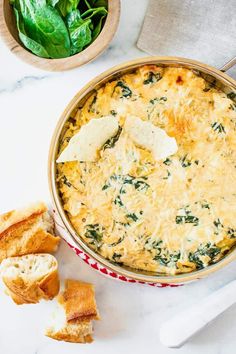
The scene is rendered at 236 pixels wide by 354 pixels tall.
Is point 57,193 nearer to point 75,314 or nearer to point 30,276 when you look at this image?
point 30,276

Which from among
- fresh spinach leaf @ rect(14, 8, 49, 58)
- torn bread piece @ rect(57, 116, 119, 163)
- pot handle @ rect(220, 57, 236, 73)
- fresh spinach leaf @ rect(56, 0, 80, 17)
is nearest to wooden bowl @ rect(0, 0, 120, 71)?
fresh spinach leaf @ rect(14, 8, 49, 58)

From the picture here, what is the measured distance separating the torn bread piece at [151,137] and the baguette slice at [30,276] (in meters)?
0.63

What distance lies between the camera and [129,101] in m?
2.29

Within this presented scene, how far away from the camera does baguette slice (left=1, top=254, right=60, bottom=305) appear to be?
8.05 ft

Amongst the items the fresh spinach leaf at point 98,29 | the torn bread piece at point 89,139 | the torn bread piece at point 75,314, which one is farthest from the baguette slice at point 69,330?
the fresh spinach leaf at point 98,29

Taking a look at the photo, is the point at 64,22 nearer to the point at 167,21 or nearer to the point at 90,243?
the point at 167,21

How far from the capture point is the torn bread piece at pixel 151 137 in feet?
7.27

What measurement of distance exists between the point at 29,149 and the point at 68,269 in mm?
535

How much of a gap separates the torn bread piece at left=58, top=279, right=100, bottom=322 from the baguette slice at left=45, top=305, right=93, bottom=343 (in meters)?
0.03

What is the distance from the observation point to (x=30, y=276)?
247 centimetres

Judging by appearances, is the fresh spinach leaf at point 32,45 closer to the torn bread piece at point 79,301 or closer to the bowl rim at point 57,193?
the bowl rim at point 57,193

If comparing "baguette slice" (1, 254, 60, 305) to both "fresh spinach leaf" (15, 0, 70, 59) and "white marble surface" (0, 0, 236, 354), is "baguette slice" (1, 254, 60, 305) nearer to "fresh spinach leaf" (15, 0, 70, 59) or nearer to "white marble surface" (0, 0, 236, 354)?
"white marble surface" (0, 0, 236, 354)

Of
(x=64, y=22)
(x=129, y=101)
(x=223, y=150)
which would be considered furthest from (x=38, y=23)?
(x=223, y=150)

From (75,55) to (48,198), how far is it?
622 mm
